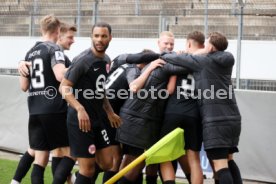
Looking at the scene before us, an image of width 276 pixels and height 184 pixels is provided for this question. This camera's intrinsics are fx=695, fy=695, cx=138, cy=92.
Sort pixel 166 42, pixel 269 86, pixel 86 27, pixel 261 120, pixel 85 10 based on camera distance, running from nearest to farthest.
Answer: pixel 166 42 < pixel 261 120 < pixel 269 86 < pixel 86 27 < pixel 85 10

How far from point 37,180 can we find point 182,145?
1580 millimetres

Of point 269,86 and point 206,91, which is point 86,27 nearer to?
point 269,86

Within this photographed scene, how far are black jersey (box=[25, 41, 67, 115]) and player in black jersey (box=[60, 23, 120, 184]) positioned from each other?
60cm

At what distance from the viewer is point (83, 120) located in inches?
257

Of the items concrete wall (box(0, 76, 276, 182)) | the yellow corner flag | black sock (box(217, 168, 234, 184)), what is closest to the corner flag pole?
the yellow corner flag

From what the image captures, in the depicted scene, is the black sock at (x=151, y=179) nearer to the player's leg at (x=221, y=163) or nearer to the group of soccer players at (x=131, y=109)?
the group of soccer players at (x=131, y=109)

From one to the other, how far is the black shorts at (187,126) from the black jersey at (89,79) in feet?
2.79

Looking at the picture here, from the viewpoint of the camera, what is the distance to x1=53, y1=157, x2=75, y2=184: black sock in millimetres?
7160

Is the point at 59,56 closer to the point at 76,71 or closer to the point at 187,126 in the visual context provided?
the point at 76,71

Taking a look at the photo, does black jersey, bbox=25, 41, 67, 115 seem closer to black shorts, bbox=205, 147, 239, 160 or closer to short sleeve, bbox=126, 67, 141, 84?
short sleeve, bbox=126, 67, 141, 84

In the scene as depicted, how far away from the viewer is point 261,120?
957 cm

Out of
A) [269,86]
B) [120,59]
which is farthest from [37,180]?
[269,86]

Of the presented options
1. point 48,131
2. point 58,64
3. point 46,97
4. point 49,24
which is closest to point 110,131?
point 48,131

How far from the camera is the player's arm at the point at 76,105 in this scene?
6500 mm
